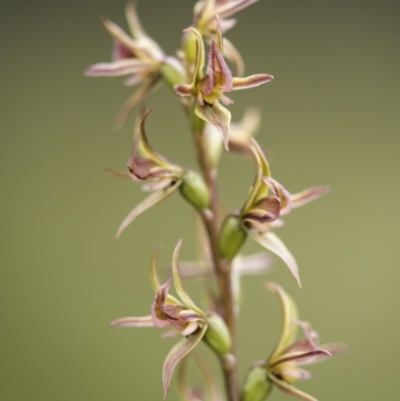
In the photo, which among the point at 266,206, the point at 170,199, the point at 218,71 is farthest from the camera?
the point at 170,199

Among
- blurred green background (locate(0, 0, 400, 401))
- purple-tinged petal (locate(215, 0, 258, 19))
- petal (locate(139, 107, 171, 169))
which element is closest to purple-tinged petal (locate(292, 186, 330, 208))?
petal (locate(139, 107, 171, 169))

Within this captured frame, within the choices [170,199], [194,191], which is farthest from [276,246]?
[170,199]

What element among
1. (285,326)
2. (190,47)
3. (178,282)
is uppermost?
(190,47)

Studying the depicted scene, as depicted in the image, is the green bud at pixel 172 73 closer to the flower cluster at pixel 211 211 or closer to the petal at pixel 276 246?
the flower cluster at pixel 211 211

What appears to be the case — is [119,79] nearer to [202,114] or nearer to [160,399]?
[160,399]

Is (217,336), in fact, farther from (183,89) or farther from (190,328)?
(183,89)

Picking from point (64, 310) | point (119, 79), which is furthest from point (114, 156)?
point (64, 310)
